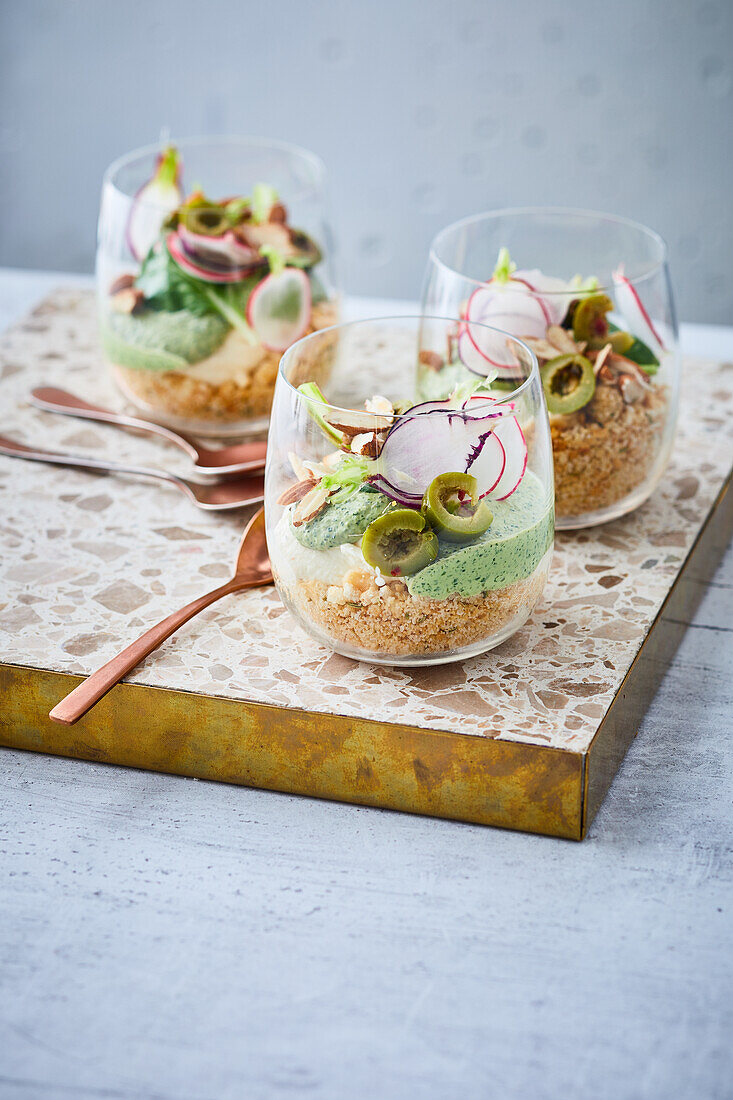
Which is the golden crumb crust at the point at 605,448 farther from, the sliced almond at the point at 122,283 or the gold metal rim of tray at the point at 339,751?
the sliced almond at the point at 122,283

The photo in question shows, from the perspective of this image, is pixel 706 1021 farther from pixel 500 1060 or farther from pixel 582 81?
pixel 582 81

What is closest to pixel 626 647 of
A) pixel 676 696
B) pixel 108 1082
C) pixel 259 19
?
pixel 676 696

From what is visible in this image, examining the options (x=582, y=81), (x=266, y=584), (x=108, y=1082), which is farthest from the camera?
(x=582, y=81)

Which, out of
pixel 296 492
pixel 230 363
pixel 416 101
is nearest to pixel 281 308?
pixel 230 363

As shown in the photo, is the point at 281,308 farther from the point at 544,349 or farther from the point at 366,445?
the point at 366,445

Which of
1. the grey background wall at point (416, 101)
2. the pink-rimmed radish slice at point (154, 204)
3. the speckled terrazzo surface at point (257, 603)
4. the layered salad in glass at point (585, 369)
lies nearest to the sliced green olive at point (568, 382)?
the layered salad in glass at point (585, 369)
